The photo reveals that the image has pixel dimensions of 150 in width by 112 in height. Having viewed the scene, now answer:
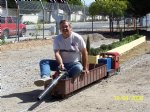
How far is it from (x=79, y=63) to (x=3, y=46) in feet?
42.8

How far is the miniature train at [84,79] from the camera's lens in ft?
28.3

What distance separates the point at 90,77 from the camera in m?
10.1

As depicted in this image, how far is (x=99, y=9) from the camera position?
37875 mm

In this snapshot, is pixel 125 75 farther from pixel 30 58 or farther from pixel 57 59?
pixel 30 58

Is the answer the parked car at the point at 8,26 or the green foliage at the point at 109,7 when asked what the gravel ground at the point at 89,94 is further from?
the green foliage at the point at 109,7

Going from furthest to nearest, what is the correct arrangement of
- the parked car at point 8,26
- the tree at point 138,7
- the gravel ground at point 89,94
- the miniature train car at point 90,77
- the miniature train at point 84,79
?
1. the tree at point 138,7
2. the parked car at point 8,26
3. the miniature train car at point 90,77
4. the miniature train at point 84,79
5. the gravel ground at point 89,94

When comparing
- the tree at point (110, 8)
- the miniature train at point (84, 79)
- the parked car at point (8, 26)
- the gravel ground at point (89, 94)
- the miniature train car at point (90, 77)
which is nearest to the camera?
the gravel ground at point (89, 94)

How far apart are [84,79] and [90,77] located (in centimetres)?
43

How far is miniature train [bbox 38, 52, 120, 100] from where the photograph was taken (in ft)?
28.3

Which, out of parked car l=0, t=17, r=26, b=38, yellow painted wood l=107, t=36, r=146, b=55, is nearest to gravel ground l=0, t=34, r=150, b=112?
yellow painted wood l=107, t=36, r=146, b=55

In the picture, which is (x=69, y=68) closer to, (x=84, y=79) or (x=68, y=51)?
(x=68, y=51)

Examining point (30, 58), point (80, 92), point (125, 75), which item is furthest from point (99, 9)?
point (80, 92)

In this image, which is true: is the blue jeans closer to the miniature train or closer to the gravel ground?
the miniature train

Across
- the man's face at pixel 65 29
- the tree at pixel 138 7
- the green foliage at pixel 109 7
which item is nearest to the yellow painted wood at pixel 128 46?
the man's face at pixel 65 29
